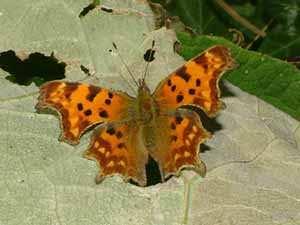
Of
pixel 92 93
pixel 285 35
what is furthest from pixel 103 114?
pixel 285 35

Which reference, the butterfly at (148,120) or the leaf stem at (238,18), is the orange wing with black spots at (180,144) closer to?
the butterfly at (148,120)

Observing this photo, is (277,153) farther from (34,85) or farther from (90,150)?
(34,85)

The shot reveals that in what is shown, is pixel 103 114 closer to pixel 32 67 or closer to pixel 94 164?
pixel 94 164

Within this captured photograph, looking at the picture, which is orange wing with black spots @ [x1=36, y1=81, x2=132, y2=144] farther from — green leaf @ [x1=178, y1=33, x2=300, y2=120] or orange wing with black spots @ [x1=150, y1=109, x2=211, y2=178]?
green leaf @ [x1=178, y1=33, x2=300, y2=120]

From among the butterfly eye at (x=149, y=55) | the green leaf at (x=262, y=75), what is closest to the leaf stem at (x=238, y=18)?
the green leaf at (x=262, y=75)

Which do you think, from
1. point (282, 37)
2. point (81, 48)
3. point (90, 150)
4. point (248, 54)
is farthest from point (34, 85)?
point (282, 37)

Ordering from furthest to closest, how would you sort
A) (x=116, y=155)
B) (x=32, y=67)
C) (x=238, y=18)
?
(x=238, y=18) → (x=32, y=67) → (x=116, y=155)
